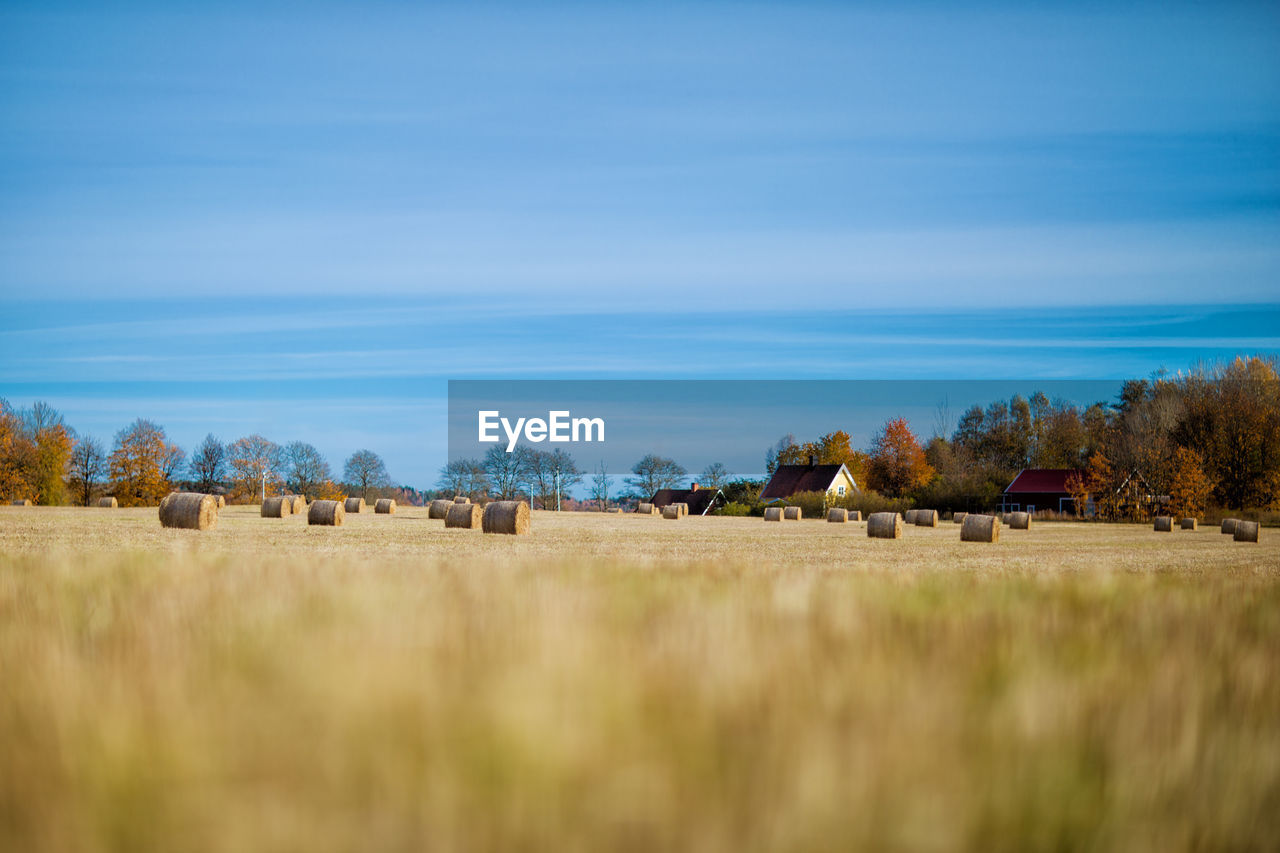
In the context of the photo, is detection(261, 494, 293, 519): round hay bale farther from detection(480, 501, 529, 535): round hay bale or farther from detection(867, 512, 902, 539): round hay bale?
detection(867, 512, 902, 539): round hay bale

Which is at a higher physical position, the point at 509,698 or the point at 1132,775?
the point at 509,698

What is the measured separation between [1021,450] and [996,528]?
70704 mm

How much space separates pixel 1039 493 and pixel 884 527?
54558 millimetres

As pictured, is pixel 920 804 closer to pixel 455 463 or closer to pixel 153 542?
pixel 153 542

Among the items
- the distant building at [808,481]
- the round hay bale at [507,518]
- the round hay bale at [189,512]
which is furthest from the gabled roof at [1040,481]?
the round hay bale at [189,512]

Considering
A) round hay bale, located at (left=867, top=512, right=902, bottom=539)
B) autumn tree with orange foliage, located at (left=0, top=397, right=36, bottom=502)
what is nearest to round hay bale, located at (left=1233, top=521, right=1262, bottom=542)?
round hay bale, located at (left=867, top=512, right=902, bottom=539)

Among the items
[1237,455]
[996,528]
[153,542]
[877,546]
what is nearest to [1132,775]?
[153,542]

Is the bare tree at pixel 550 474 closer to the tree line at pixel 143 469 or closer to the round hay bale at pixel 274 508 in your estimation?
the tree line at pixel 143 469

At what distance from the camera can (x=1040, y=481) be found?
265ft

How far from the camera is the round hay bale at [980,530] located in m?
29.3

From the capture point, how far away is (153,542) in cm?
1812

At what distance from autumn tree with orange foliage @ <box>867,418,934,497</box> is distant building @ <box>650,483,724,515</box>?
44.0 feet

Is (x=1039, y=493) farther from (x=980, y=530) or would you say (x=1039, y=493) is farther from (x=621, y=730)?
(x=621, y=730)

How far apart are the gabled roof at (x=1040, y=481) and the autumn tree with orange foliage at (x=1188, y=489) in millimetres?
21264
